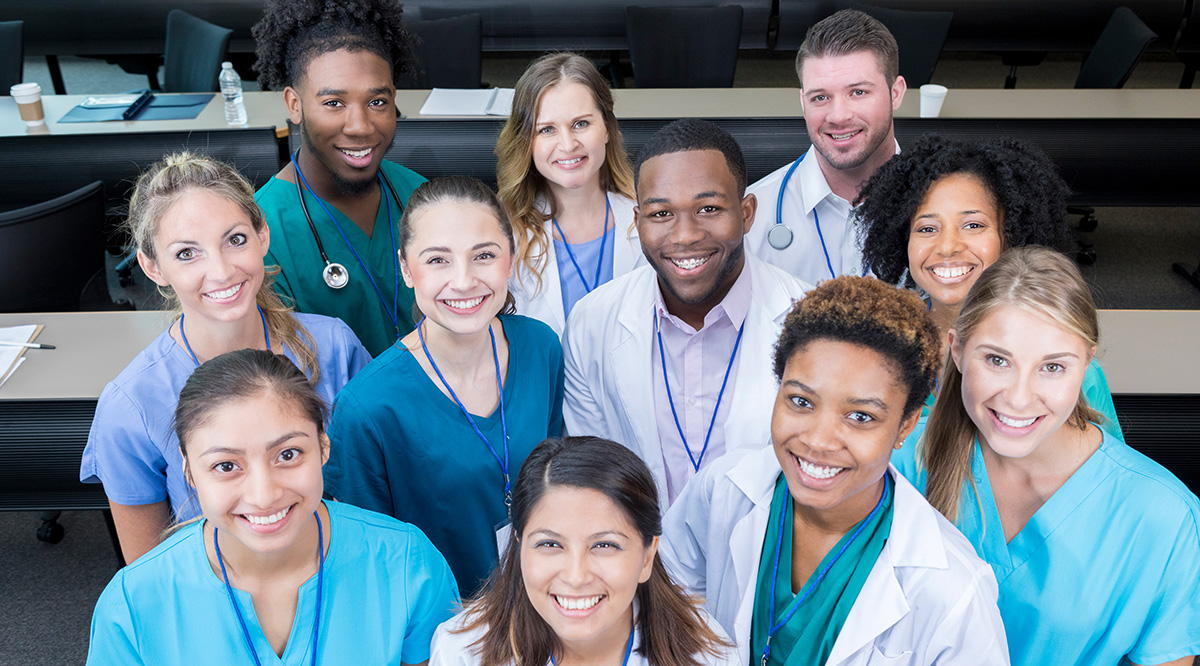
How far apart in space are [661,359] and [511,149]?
0.84m

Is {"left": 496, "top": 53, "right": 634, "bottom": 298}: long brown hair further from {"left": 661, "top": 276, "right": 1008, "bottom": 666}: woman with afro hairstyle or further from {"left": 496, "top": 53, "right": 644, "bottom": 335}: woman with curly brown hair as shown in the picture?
{"left": 661, "top": 276, "right": 1008, "bottom": 666}: woman with afro hairstyle

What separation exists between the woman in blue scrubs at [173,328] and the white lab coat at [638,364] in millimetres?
708

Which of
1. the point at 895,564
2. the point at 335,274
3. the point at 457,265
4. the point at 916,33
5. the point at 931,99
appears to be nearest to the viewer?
the point at 895,564

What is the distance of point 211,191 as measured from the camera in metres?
2.02

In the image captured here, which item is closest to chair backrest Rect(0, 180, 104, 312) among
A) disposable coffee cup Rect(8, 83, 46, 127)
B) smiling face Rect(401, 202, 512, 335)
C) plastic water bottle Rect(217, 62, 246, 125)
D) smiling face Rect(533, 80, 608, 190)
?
plastic water bottle Rect(217, 62, 246, 125)

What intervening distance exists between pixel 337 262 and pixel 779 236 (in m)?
1.27

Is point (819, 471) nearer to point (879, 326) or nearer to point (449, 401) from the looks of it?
point (879, 326)

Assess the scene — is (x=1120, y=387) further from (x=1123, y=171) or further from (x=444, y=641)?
(x=1123, y=171)

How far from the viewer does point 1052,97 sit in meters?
4.46

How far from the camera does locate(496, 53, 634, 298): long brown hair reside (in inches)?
102

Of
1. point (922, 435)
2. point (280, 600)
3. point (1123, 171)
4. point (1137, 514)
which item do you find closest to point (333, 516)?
point (280, 600)

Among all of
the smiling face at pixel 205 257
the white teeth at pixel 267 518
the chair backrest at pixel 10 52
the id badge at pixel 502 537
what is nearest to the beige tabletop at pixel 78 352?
the smiling face at pixel 205 257

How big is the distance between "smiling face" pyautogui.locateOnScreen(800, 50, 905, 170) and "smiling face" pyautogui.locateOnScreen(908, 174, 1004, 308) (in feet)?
1.84

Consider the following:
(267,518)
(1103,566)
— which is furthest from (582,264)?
(1103,566)
